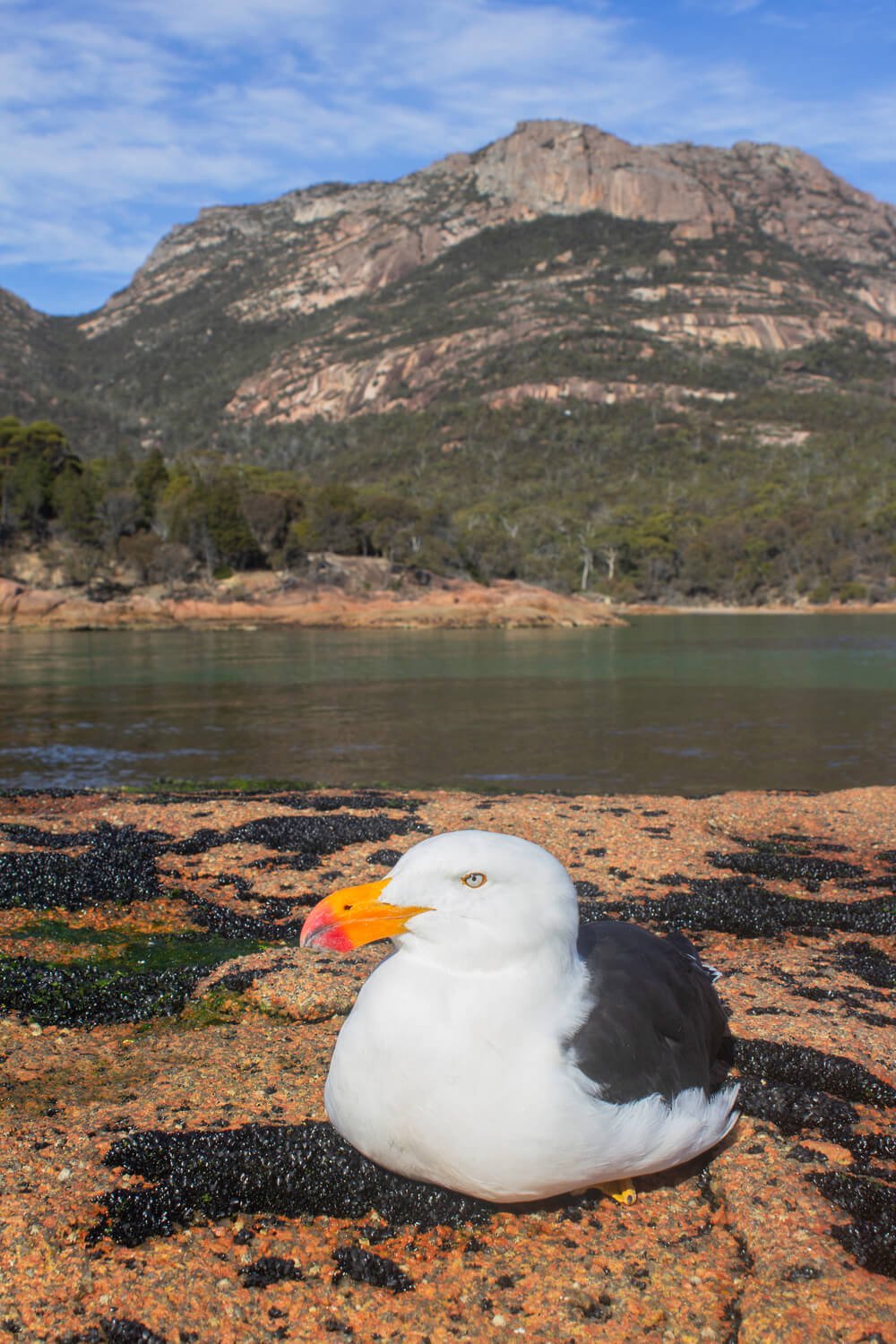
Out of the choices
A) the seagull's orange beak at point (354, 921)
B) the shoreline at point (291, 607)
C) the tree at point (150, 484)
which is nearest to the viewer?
the seagull's orange beak at point (354, 921)

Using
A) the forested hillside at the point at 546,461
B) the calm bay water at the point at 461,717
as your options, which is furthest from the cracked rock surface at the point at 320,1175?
the forested hillside at the point at 546,461

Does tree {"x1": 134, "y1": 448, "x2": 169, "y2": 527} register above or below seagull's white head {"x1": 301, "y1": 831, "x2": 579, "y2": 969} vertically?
above

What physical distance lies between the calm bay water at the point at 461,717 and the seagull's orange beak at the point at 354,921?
46.4 ft

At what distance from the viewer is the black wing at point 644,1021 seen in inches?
121

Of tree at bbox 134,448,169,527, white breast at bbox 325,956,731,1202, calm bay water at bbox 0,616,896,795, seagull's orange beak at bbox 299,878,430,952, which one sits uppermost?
tree at bbox 134,448,169,527

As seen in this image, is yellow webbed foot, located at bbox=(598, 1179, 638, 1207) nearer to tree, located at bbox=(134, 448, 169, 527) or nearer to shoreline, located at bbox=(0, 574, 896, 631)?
shoreline, located at bbox=(0, 574, 896, 631)

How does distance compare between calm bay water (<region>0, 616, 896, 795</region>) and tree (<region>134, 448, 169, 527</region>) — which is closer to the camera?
calm bay water (<region>0, 616, 896, 795</region>)

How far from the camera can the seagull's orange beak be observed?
2.87m

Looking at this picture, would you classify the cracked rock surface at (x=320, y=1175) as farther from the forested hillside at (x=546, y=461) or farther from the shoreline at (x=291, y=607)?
the forested hillside at (x=546, y=461)

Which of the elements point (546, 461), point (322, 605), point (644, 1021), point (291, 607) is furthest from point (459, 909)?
point (546, 461)

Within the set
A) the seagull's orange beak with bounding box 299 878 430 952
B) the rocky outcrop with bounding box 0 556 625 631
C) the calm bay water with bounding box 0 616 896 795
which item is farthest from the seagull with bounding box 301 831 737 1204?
the rocky outcrop with bounding box 0 556 625 631

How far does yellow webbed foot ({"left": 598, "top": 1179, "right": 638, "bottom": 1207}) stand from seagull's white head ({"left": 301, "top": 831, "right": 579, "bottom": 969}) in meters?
1.16

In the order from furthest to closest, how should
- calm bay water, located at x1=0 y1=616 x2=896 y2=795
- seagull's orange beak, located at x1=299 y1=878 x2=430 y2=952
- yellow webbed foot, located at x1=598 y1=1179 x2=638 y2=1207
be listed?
calm bay water, located at x1=0 y1=616 x2=896 y2=795 → yellow webbed foot, located at x1=598 y1=1179 x2=638 y2=1207 → seagull's orange beak, located at x1=299 y1=878 x2=430 y2=952

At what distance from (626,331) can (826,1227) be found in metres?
193
